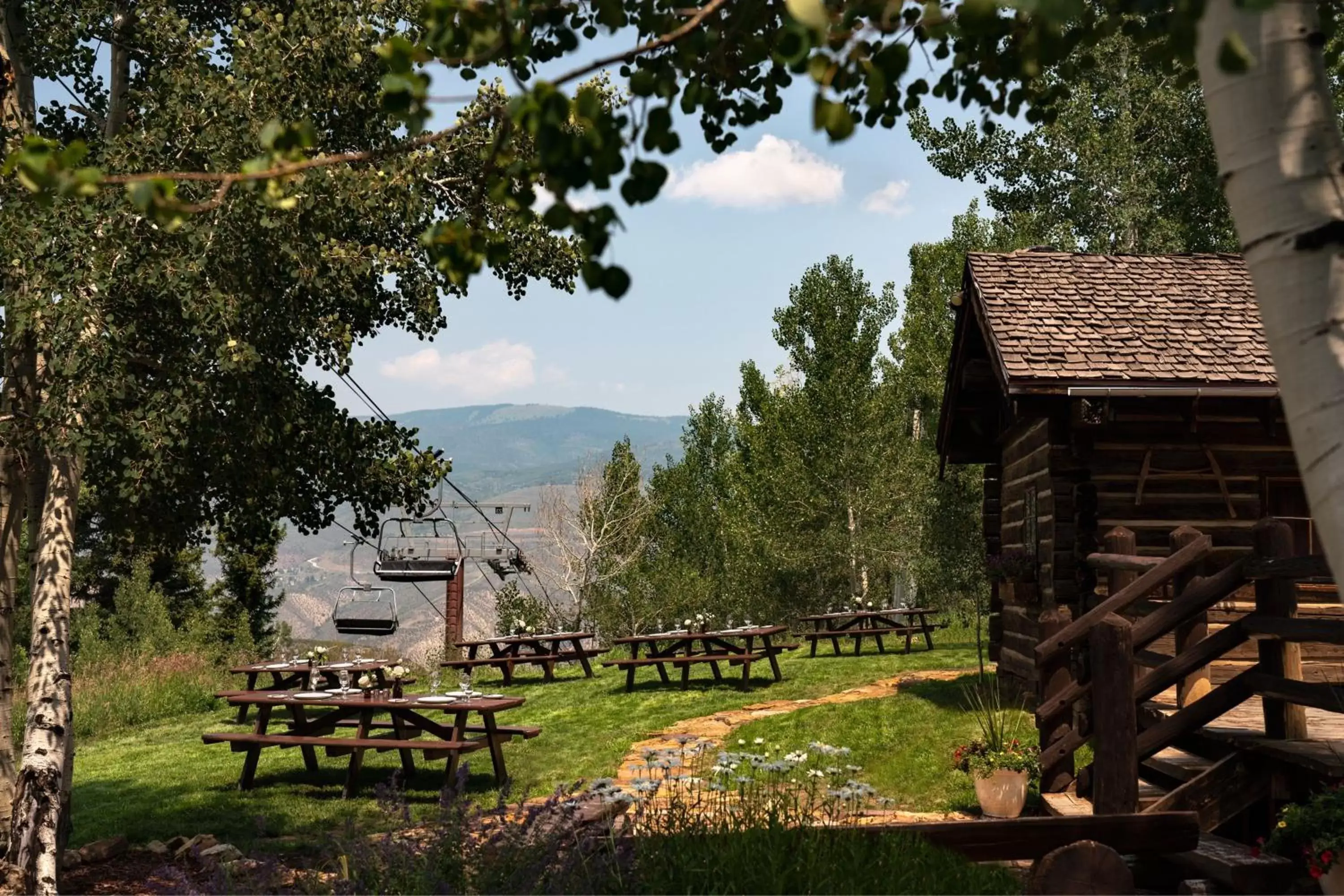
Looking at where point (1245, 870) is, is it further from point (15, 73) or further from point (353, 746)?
point (15, 73)

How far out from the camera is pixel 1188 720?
698 cm

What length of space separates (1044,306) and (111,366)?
977 centimetres

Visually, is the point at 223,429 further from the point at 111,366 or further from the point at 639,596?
the point at 639,596

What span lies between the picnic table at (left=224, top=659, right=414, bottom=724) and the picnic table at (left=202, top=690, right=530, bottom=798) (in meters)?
3.08

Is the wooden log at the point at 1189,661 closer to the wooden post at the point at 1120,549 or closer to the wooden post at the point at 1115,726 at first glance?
the wooden post at the point at 1115,726

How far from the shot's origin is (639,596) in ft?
114

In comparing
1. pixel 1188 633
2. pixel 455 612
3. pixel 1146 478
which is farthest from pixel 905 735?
pixel 455 612

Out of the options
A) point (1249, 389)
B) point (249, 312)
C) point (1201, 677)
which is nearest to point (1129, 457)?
point (1249, 389)

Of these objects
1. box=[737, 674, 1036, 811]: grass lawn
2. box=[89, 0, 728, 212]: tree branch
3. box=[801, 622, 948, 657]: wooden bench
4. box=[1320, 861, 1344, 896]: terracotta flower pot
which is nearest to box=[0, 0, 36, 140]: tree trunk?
box=[89, 0, 728, 212]: tree branch

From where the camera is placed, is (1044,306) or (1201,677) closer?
(1201,677)

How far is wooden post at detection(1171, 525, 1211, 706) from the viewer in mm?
7367

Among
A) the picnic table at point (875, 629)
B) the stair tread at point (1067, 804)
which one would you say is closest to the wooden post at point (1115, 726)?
the stair tread at point (1067, 804)

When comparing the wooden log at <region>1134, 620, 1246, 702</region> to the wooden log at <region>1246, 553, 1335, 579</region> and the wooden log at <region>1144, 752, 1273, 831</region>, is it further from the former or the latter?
the wooden log at <region>1144, 752, 1273, 831</region>

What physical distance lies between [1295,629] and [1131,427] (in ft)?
21.8
